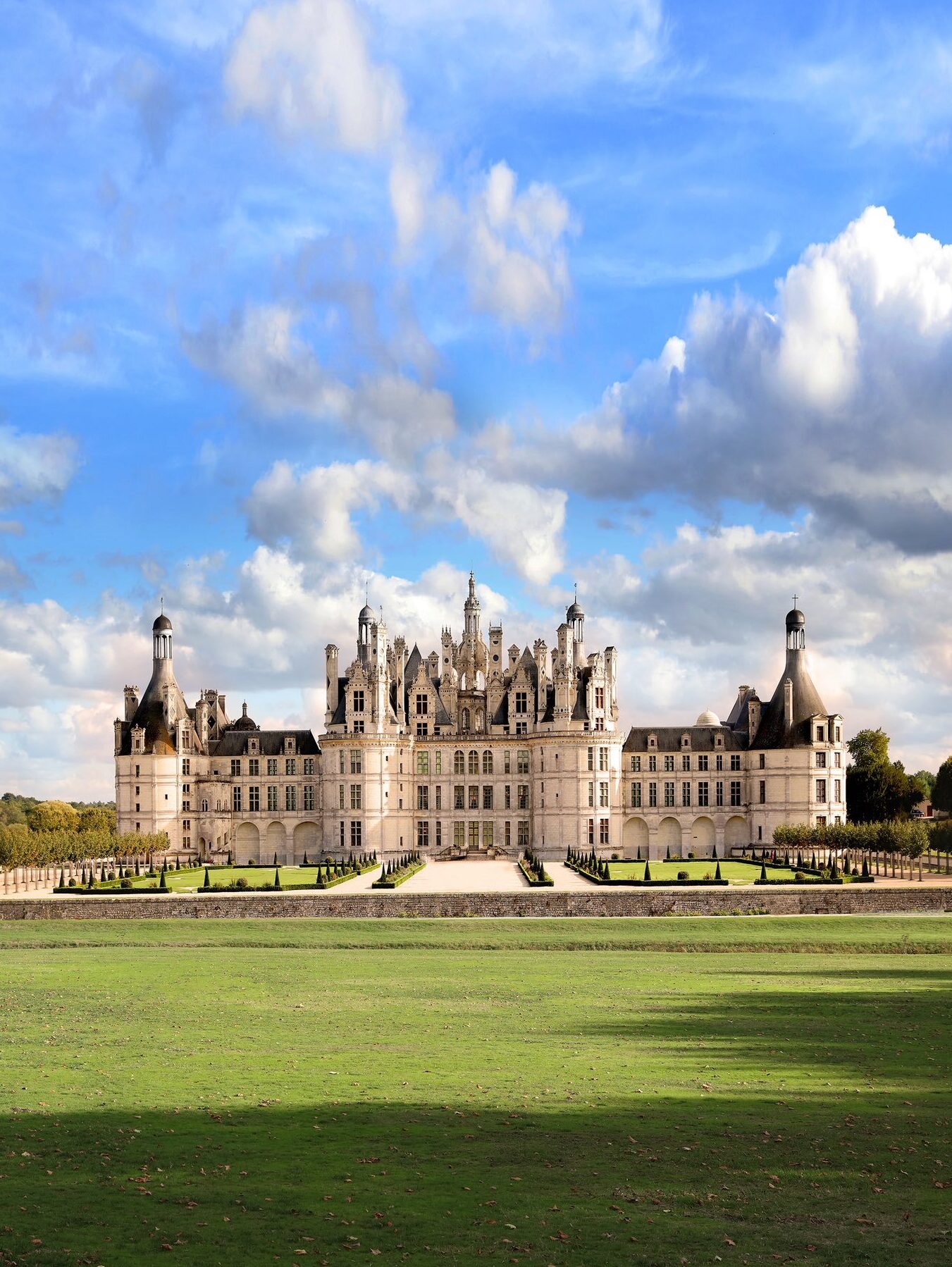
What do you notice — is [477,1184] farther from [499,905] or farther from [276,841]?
[276,841]

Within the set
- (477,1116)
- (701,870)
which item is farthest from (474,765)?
(477,1116)

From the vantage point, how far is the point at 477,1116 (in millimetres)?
17172

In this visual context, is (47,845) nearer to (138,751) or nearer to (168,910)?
(138,751)

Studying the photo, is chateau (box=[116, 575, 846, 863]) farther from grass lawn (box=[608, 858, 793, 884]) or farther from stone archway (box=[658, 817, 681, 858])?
grass lawn (box=[608, 858, 793, 884])

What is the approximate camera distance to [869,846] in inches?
2980

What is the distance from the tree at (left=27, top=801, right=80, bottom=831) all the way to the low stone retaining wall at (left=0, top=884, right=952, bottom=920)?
47.6 m

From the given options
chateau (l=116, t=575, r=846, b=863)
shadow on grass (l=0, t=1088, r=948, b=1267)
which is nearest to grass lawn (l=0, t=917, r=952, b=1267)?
shadow on grass (l=0, t=1088, r=948, b=1267)

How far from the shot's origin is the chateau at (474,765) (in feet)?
295

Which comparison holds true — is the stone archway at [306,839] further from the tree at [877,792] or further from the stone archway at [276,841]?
the tree at [877,792]

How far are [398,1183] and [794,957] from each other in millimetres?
25457

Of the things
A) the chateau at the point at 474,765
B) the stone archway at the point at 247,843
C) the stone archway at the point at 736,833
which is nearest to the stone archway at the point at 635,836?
the chateau at the point at 474,765

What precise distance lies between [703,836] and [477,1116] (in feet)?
260

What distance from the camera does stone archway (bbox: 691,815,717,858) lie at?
9412cm

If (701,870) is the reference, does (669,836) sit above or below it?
above
